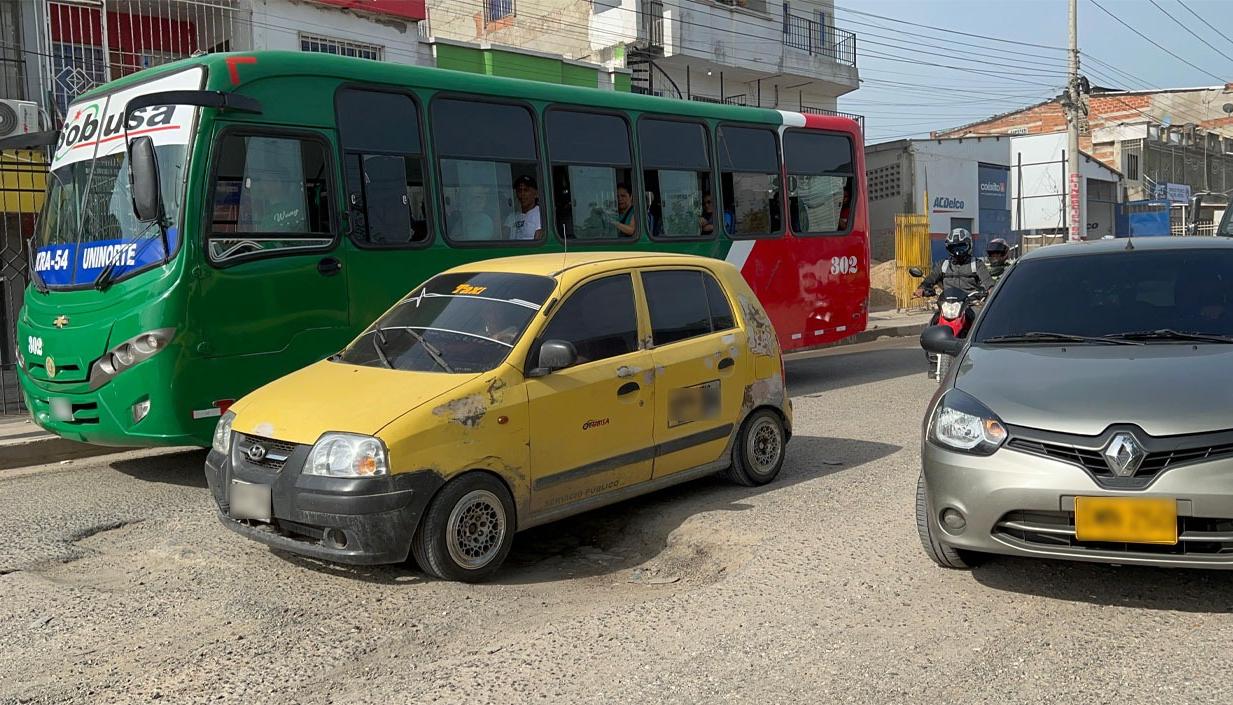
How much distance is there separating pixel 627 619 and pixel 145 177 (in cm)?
482

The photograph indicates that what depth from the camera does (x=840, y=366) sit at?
1486 centimetres

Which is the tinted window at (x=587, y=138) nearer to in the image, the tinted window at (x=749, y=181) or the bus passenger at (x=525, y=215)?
the bus passenger at (x=525, y=215)

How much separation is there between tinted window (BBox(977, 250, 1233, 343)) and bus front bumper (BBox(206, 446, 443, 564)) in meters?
3.00

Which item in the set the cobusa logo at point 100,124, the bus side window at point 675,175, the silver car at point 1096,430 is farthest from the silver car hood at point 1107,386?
the bus side window at point 675,175

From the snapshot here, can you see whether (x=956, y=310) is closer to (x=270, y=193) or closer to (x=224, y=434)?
(x=270, y=193)

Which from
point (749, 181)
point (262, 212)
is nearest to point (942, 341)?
point (262, 212)

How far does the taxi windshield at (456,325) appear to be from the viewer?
5634 millimetres

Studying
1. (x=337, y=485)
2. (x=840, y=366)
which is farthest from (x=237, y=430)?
(x=840, y=366)

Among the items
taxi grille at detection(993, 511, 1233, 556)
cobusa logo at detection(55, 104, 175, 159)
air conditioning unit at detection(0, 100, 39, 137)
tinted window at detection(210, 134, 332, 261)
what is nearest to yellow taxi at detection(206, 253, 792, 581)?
tinted window at detection(210, 134, 332, 261)

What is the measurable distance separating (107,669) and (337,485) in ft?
3.96

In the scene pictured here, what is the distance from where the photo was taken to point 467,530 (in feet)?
16.9

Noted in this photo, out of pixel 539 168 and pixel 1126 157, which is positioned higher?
pixel 1126 157

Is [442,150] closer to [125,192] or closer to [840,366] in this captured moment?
[125,192]

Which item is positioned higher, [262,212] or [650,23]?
[650,23]
